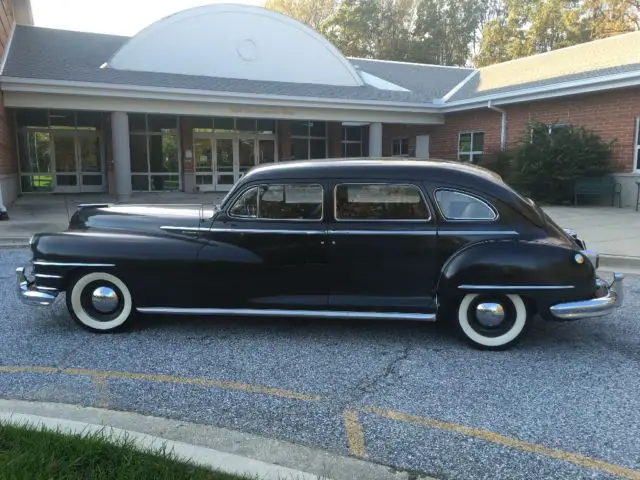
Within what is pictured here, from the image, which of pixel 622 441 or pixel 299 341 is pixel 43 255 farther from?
pixel 622 441

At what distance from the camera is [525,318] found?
181 inches

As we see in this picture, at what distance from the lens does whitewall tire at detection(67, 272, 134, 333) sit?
4922 mm

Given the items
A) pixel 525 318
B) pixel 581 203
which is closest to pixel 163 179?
pixel 581 203

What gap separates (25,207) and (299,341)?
529 inches

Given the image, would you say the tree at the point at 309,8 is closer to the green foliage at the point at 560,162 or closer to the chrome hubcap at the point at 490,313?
the green foliage at the point at 560,162

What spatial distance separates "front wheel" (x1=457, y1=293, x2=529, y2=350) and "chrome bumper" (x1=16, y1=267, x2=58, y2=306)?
145 inches

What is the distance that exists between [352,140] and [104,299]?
22.4 meters

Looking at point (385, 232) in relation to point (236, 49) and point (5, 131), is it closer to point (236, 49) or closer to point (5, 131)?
point (5, 131)

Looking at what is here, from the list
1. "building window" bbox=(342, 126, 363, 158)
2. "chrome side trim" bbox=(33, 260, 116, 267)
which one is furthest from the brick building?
"chrome side trim" bbox=(33, 260, 116, 267)

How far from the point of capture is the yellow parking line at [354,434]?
3.02 m

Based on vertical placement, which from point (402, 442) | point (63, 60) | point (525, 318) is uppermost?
point (63, 60)

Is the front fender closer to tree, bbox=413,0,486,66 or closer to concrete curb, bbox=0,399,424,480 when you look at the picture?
concrete curb, bbox=0,399,424,480

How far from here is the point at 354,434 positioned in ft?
10.5

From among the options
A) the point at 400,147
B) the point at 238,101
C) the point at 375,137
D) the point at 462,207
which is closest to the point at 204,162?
the point at 238,101
